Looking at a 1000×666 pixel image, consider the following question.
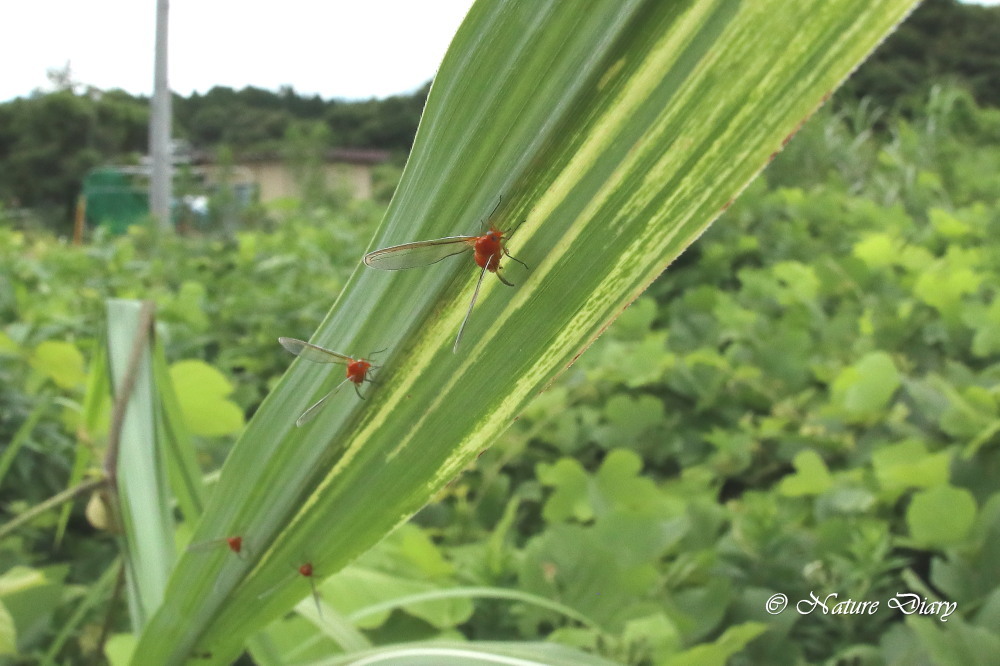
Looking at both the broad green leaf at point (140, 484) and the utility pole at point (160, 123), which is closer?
the broad green leaf at point (140, 484)

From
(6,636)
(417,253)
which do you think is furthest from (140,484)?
(417,253)

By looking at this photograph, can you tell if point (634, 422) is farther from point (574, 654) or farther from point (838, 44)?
point (838, 44)

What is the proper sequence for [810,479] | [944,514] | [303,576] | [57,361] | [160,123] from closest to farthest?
[303,576] < [944,514] < [810,479] < [57,361] < [160,123]

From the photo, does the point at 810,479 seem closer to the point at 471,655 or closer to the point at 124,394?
the point at 471,655

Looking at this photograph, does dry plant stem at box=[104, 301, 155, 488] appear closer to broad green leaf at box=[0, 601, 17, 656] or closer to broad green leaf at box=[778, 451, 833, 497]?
broad green leaf at box=[0, 601, 17, 656]

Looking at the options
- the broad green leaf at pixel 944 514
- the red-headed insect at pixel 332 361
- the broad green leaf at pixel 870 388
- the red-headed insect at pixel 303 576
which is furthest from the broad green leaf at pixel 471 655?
the broad green leaf at pixel 870 388

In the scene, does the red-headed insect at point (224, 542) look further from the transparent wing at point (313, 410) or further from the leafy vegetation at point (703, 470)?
the leafy vegetation at point (703, 470)

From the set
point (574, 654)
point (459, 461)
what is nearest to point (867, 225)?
point (574, 654)
